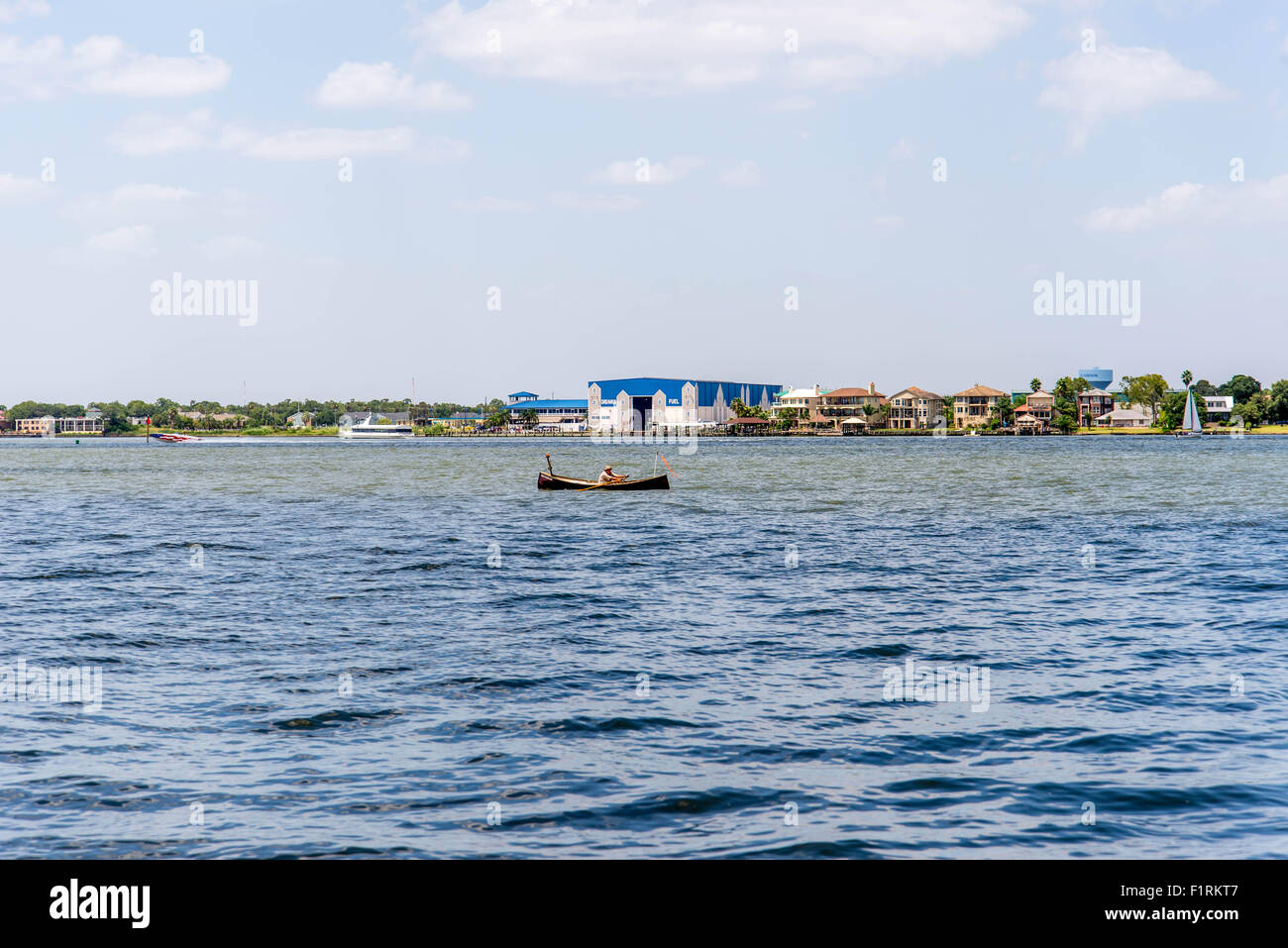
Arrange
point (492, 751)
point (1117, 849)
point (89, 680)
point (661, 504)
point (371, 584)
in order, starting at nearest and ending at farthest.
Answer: point (1117, 849)
point (492, 751)
point (89, 680)
point (371, 584)
point (661, 504)

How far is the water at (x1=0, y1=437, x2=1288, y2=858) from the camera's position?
1148 cm

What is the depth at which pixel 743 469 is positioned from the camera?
11338cm

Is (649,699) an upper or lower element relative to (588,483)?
lower

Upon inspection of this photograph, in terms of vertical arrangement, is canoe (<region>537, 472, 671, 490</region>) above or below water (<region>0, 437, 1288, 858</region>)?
above

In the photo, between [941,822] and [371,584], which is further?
[371,584]

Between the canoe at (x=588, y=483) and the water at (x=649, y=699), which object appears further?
the canoe at (x=588, y=483)

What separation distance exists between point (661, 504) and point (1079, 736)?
4931 centimetres

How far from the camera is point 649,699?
55.4 feet

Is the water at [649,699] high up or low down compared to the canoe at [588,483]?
down

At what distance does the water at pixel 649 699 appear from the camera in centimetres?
1148

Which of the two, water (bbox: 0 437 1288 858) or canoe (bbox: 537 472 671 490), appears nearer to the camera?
water (bbox: 0 437 1288 858)

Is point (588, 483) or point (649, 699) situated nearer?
point (649, 699)

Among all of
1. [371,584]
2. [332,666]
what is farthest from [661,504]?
[332,666]
